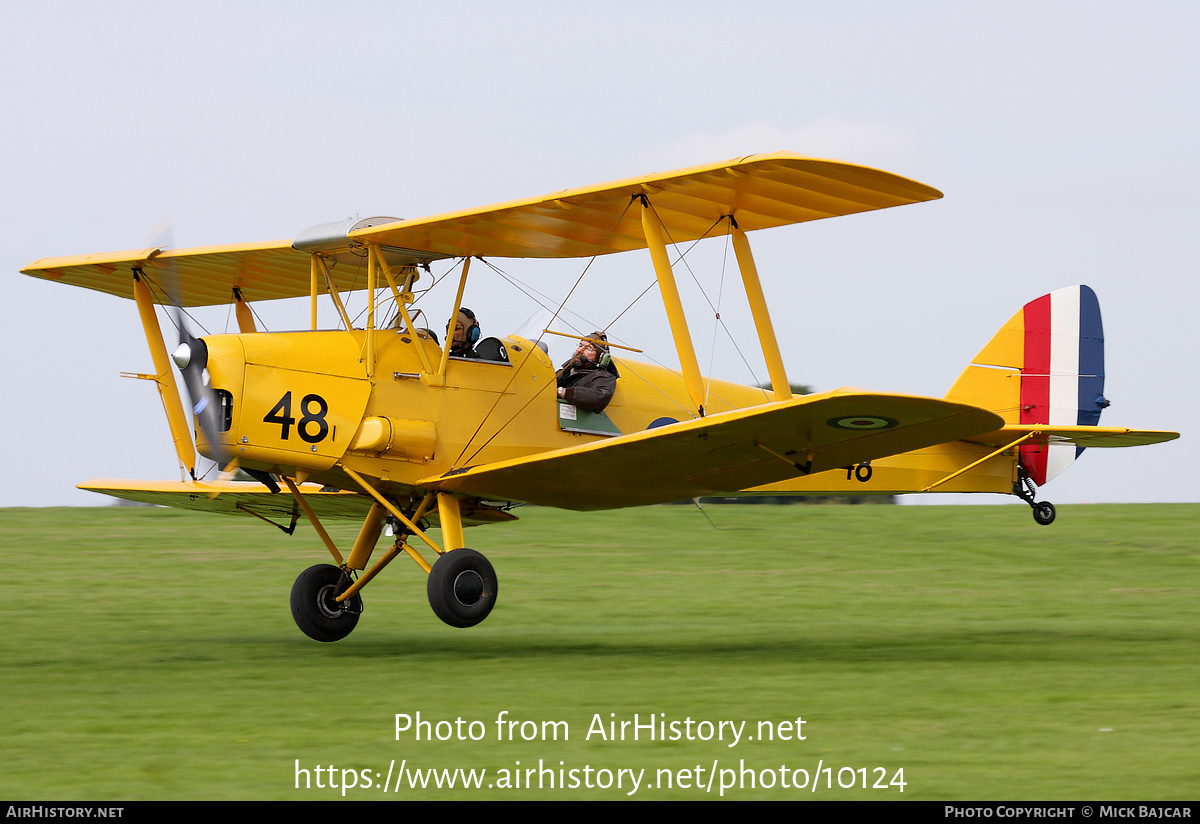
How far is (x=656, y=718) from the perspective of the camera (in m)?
6.63

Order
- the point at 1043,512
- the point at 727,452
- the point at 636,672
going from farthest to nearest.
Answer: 1. the point at 1043,512
2. the point at 727,452
3. the point at 636,672

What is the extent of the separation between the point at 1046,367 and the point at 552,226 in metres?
5.54

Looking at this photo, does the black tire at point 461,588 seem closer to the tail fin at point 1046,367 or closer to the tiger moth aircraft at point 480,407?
the tiger moth aircraft at point 480,407

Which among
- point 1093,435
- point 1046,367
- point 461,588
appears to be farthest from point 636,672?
point 1046,367

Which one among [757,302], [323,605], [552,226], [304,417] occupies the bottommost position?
[323,605]

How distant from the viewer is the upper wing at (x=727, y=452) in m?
7.77

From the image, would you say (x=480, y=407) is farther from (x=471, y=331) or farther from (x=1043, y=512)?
(x=1043, y=512)

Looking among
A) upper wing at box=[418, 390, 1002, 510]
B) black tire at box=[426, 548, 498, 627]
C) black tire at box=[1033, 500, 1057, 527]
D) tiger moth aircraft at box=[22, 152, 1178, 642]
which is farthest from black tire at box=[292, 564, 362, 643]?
black tire at box=[1033, 500, 1057, 527]

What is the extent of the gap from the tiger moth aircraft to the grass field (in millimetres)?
1127

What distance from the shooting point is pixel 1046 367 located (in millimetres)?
12539

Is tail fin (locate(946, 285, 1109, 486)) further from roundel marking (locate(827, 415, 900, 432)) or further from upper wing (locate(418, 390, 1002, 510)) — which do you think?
roundel marking (locate(827, 415, 900, 432))

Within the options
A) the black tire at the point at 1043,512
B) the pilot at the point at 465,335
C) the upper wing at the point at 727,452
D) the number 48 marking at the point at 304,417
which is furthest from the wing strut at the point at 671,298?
the black tire at the point at 1043,512

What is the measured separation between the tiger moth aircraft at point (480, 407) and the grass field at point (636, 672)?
1.13 meters

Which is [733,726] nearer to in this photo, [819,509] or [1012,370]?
[1012,370]
